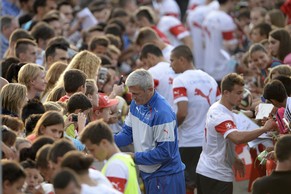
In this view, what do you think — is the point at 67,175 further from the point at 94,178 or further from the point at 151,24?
the point at 151,24

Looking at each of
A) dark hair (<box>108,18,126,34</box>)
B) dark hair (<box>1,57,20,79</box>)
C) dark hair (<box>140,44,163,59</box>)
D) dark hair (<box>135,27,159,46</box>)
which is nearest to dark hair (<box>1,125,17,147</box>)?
dark hair (<box>1,57,20,79</box>)

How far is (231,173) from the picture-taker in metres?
12.1

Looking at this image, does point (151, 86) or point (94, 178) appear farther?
point (151, 86)

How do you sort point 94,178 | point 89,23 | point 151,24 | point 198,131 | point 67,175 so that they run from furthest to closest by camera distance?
1. point 89,23
2. point 151,24
3. point 198,131
4. point 94,178
5. point 67,175

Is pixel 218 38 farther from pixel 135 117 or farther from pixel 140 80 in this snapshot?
pixel 140 80

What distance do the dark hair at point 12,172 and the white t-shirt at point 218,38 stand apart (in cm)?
1210

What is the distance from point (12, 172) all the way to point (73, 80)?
3.34 metres

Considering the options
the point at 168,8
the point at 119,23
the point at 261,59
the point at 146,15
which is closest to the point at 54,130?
the point at 261,59

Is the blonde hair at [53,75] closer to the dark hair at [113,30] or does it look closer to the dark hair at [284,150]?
the dark hair at [284,150]

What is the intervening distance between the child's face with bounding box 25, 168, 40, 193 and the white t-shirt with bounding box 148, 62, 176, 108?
5.78 m

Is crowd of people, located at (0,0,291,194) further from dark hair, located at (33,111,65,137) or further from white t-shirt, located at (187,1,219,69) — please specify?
white t-shirt, located at (187,1,219,69)

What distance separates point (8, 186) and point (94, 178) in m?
0.71

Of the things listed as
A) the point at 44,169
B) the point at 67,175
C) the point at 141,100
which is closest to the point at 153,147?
the point at 141,100

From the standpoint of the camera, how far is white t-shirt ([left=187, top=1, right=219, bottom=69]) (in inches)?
887
